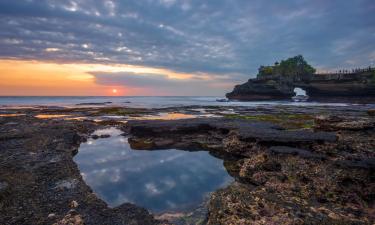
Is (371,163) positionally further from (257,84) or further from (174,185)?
(257,84)

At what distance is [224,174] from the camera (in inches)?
411

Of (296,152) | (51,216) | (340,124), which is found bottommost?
(51,216)

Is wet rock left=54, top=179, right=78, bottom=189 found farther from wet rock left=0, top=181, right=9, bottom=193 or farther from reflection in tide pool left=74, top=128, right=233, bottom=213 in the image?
wet rock left=0, top=181, right=9, bottom=193

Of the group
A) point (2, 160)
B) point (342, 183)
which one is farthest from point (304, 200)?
point (2, 160)

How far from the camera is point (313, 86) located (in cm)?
9200

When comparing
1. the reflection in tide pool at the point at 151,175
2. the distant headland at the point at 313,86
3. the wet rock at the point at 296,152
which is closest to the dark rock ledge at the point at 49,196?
the reflection in tide pool at the point at 151,175

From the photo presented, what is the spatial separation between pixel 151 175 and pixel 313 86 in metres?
97.9

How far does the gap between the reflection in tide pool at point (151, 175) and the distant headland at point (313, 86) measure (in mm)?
89113

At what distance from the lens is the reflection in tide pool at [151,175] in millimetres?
8039

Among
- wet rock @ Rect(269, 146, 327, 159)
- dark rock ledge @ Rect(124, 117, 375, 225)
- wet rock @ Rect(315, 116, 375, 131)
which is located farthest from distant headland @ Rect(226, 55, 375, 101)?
wet rock @ Rect(269, 146, 327, 159)

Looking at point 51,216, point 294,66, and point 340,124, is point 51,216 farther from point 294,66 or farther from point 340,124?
point 294,66

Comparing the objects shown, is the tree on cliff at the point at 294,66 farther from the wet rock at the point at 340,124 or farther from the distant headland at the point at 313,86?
the wet rock at the point at 340,124

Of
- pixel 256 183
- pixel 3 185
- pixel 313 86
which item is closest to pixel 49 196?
pixel 3 185

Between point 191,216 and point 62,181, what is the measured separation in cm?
454
